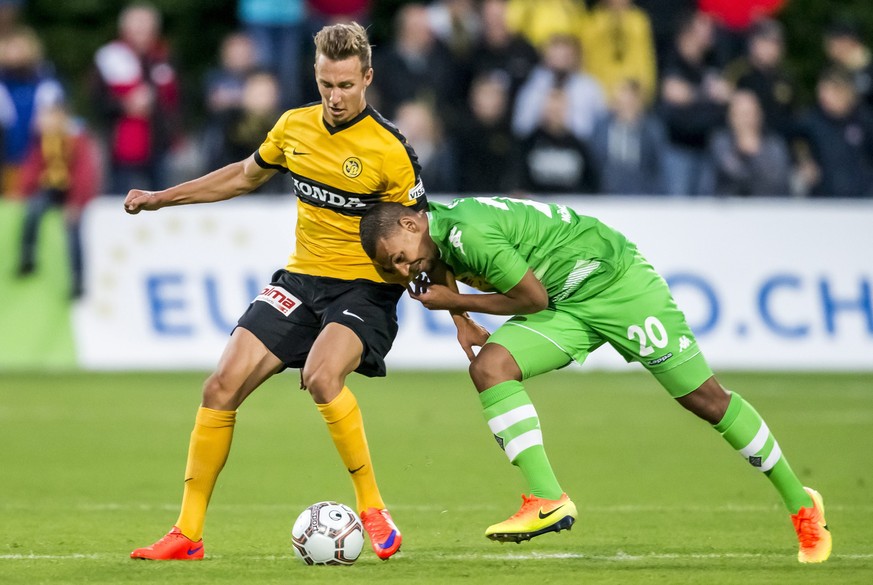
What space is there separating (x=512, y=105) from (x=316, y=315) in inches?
381

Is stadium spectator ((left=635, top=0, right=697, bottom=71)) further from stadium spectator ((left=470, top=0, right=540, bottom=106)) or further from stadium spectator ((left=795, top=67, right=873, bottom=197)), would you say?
stadium spectator ((left=795, top=67, right=873, bottom=197))

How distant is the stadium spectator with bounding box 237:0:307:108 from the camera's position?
16.8 metres

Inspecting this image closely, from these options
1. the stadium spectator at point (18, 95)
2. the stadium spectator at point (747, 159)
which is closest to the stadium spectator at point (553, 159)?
the stadium spectator at point (747, 159)

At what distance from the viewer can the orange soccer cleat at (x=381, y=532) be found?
7037 mm

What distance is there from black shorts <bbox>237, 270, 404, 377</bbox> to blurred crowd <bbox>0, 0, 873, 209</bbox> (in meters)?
8.45

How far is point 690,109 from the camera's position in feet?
55.0

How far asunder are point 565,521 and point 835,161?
35.3 ft

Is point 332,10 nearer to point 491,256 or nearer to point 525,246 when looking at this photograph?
point 525,246

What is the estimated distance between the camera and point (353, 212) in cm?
739

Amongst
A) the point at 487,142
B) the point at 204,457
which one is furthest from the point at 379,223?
the point at 487,142

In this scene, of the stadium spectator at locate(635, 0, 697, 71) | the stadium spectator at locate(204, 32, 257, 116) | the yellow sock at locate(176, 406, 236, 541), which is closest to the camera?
the yellow sock at locate(176, 406, 236, 541)

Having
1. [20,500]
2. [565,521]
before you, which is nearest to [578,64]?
[20,500]

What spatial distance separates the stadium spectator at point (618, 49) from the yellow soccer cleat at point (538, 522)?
10690 millimetres

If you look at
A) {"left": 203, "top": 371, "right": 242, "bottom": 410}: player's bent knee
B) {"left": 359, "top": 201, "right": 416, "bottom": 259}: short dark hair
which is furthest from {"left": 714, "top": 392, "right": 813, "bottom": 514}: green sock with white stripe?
{"left": 203, "top": 371, "right": 242, "bottom": 410}: player's bent knee
